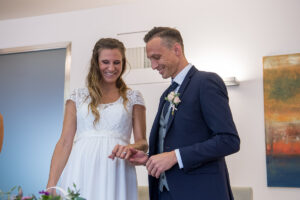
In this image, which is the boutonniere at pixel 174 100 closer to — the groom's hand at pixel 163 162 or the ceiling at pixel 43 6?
the groom's hand at pixel 163 162

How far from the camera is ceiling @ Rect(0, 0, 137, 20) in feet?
14.3

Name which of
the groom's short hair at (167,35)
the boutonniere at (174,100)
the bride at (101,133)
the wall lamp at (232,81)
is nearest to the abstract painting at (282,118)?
the wall lamp at (232,81)

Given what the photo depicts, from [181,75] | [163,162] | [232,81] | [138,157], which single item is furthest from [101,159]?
[232,81]

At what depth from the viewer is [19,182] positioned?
15.3 feet

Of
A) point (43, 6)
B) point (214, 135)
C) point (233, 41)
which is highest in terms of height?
point (43, 6)

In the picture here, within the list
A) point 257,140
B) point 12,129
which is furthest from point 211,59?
point 12,129

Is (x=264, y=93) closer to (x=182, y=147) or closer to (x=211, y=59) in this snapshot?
(x=211, y=59)

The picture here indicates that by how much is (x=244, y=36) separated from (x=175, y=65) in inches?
85.3

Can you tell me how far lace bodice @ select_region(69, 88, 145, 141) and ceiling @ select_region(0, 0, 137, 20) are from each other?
245 cm

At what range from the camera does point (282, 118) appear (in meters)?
3.57

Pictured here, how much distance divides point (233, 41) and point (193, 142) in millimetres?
2450

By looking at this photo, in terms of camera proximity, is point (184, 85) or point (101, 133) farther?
point (101, 133)

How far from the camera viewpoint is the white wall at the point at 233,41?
3654mm

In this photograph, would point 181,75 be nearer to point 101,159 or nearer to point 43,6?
point 101,159
